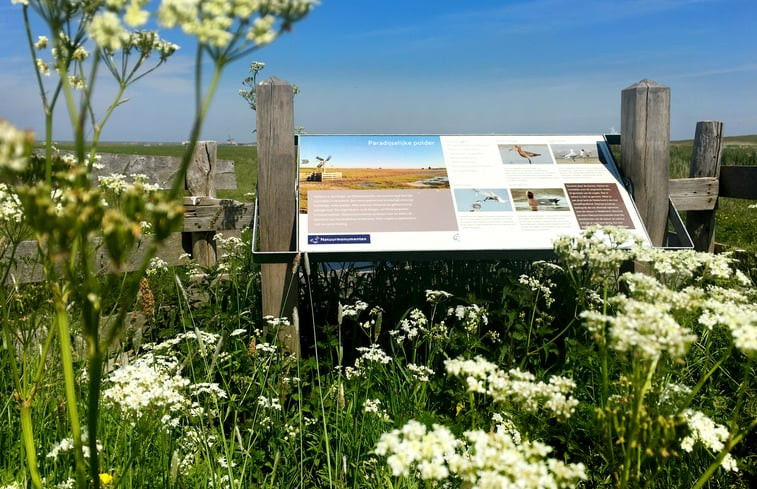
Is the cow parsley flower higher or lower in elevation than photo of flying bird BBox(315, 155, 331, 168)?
higher

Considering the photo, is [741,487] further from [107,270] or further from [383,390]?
[107,270]

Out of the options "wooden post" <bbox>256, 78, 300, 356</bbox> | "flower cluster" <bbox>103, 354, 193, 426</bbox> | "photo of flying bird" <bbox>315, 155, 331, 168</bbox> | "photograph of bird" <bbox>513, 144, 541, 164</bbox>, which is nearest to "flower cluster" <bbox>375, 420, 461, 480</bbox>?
"flower cluster" <bbox>103, 354, 193, 426</bbox>

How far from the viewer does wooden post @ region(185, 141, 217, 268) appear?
A: 23.4ft

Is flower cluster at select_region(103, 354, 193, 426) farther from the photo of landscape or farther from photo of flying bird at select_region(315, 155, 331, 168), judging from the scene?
photo of flying bird at select_region(315, 155, 331, 168)

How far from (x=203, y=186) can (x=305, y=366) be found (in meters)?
3.58

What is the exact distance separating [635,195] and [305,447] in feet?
12.8

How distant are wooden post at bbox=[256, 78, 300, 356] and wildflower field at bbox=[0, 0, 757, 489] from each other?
0.42 meters

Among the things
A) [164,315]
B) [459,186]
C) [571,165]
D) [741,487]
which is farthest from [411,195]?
[741,487]

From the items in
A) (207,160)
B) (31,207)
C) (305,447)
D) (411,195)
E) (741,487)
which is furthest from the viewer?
(207,160)

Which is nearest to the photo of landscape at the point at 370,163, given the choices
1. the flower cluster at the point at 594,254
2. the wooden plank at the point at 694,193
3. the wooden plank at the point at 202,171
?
the wooden plank at the point at 202,171

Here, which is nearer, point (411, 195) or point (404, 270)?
point (411, 195)

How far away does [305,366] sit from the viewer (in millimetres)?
4355

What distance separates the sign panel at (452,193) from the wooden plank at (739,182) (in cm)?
158

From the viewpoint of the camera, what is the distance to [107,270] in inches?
241
